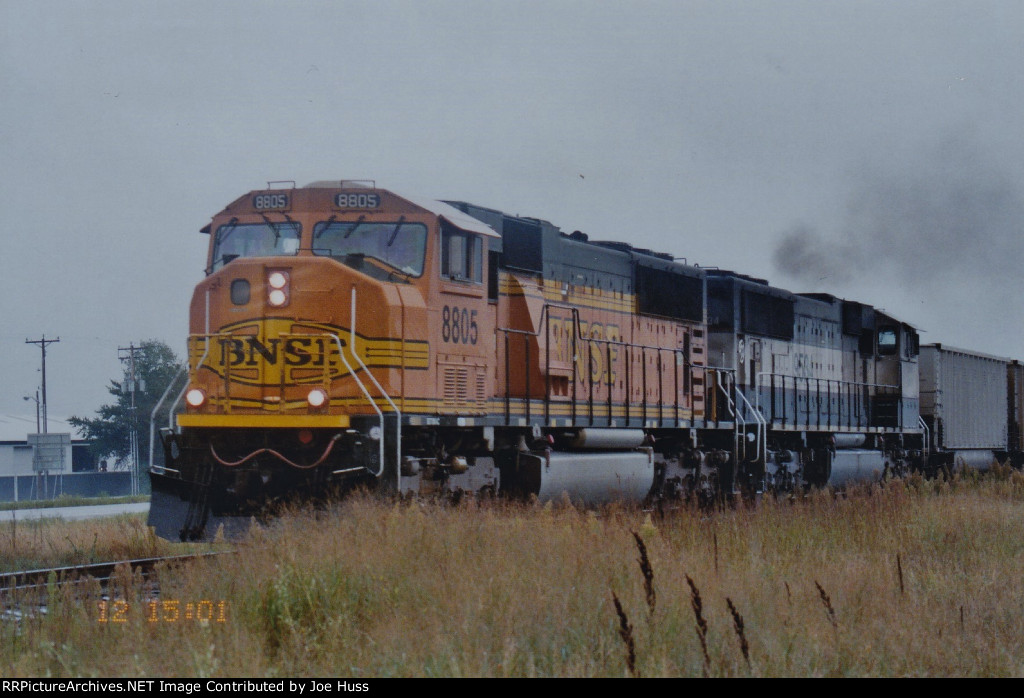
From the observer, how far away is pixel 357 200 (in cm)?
1114

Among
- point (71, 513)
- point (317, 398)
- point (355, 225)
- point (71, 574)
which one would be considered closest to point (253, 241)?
point (355, 225)

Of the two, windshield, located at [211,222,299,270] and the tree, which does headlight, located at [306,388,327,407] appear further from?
the tree

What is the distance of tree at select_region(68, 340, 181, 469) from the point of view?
184ft

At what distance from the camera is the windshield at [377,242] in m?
11.1

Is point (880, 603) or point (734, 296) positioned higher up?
point (734, 296)

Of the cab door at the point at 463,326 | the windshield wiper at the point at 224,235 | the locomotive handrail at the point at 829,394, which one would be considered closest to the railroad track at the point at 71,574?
the cab door at the point at 463,326

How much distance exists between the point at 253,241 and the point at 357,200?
126cm

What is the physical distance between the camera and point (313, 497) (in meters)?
10.4

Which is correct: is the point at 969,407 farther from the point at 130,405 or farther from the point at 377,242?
the point at 130,405
